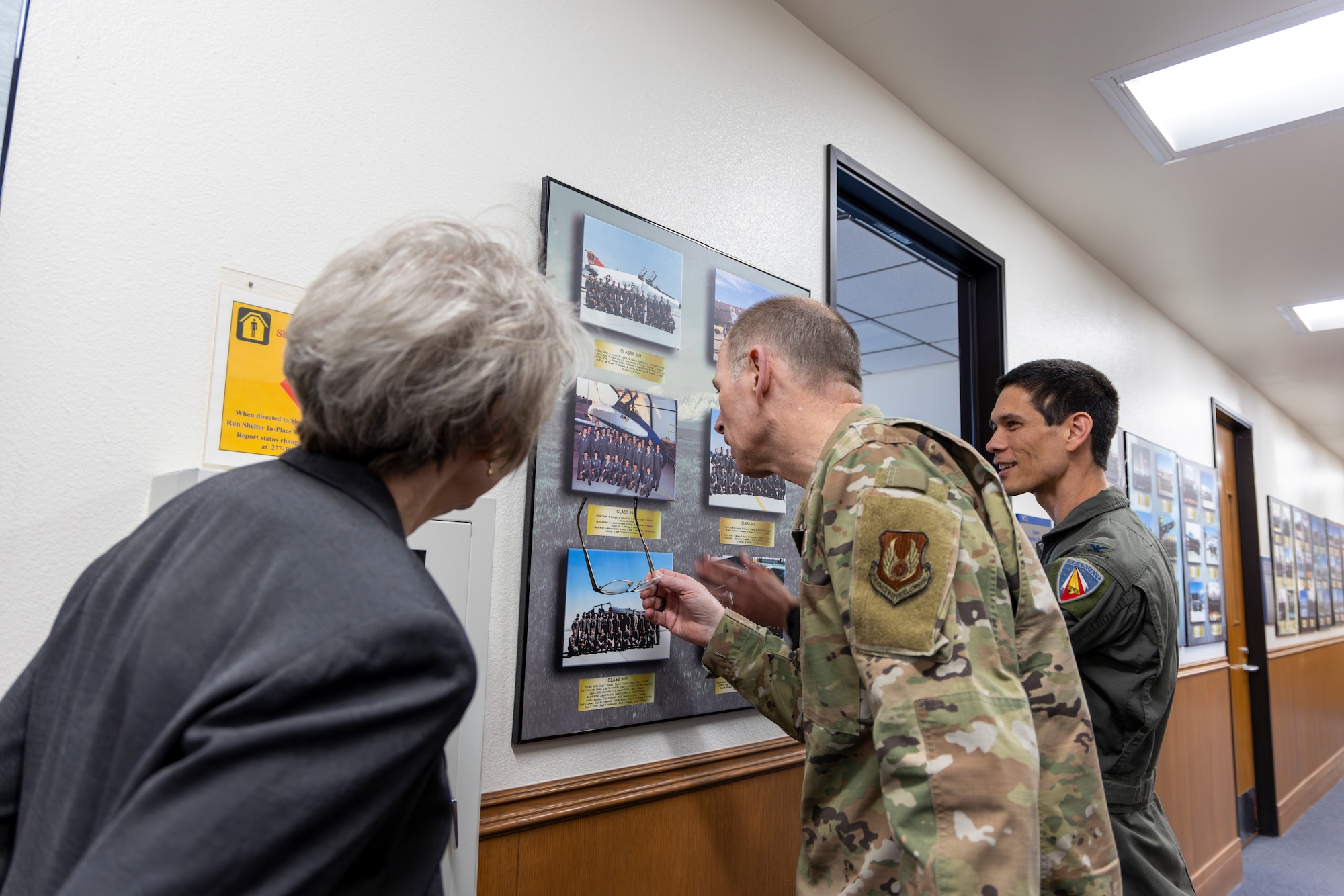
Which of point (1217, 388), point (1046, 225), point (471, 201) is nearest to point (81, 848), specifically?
point (471, 201)

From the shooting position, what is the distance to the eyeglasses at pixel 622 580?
149 cm

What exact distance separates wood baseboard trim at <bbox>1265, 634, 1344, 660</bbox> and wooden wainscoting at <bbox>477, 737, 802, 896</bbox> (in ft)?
17.3

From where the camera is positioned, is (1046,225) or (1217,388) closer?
(1046,225)

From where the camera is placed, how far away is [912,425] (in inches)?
43.4

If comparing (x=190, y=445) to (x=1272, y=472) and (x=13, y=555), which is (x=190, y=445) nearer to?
(x=13, y=555)

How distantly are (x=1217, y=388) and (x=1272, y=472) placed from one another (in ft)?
5.44

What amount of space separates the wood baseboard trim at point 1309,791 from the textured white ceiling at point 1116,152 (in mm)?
3314

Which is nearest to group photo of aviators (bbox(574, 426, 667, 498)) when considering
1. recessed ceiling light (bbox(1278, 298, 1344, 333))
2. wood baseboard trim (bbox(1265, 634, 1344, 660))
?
recessed ceiling light (bbox(1278, 298, 1344, 333))

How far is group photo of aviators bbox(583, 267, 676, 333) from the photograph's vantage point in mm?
1523

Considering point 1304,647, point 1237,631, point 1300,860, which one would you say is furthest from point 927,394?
point 1304,647

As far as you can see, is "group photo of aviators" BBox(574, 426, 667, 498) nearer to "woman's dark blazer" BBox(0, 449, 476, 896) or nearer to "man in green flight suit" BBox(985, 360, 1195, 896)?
"woman's dark blazer" BBox(0, 449, 476, 896)

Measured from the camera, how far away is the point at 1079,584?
5.69 feet
